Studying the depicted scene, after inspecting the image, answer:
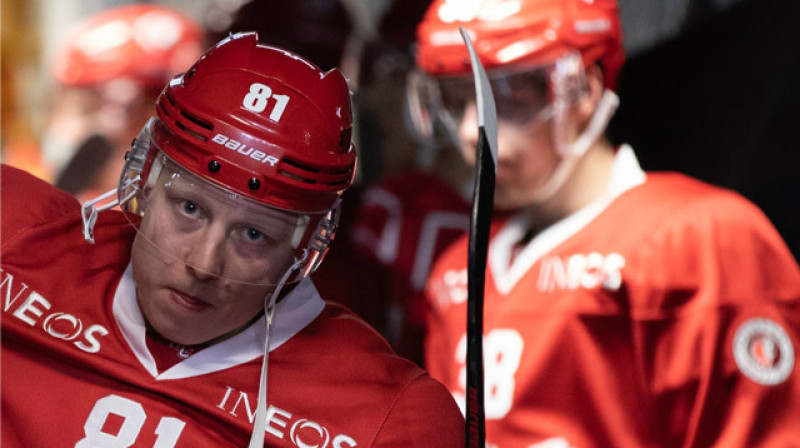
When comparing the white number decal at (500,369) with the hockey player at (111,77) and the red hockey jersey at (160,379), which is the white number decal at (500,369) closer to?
the red hockey jersey at (160,379)

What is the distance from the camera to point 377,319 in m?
2.47

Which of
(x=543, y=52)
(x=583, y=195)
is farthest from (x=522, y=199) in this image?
(x=543, y=52)

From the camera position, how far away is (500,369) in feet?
6.59

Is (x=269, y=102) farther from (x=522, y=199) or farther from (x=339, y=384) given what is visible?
(x=522, y=199)

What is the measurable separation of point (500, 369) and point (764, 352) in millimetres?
484

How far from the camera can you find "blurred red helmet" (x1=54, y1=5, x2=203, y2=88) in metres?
3.06

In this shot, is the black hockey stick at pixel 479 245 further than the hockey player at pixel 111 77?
No

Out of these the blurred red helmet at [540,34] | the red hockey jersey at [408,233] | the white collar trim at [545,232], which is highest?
the blurred red helmet at [540,34]

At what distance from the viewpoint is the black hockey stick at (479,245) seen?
142 centimetres

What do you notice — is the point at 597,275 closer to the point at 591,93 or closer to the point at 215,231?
the point at 591,93

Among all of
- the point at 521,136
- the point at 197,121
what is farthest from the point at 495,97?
the point at 197,121

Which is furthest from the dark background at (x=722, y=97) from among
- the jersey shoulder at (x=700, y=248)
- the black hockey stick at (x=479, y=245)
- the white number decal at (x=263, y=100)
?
the white number decal at (x=263, y=100)

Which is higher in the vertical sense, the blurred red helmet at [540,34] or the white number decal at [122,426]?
the blurred red helmet at [540,34]

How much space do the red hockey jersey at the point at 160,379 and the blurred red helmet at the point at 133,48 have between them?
5.09ft
